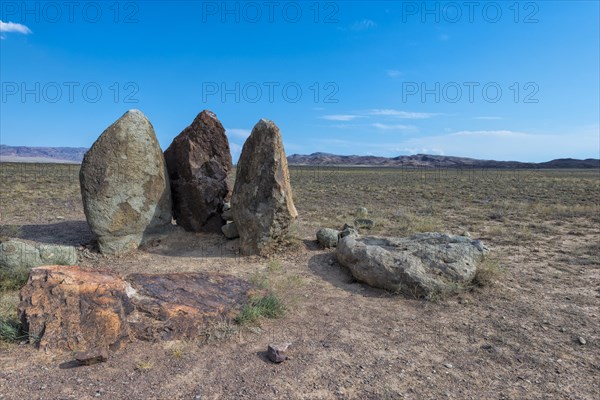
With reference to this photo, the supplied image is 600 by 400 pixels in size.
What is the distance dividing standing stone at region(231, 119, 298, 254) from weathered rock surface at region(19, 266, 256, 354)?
2.93 metres

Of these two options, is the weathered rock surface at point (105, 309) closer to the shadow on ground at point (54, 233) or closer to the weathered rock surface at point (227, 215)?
the weathered rock surface at point (227, 215)

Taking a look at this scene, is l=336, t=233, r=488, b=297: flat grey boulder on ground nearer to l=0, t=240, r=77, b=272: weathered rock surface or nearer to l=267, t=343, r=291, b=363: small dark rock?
l=267, t=343, r=291, b=363: small dark rock

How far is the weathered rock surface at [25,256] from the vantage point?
257 inches

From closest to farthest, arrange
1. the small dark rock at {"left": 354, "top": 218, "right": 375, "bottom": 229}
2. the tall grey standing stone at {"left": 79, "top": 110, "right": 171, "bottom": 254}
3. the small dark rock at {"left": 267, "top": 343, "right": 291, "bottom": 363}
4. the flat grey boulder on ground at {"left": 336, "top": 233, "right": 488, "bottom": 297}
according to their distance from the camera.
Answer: the small dark rock at {"left": 267, "top": 343, "right": 291, "bottom": 363}
the flat grey boulder on ground at {"left": 336, "top": 233, "right": 488, "bottom": 297}
the tall grey standing stone at {"left": 79, "top": 110, "right": 171, "bottom": 254}
the small dark rock at {"left": 354, "top": 218, "right": 375, "bottom": 229}

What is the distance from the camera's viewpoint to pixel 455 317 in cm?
569

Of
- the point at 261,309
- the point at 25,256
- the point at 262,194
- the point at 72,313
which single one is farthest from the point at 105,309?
the point at 262,194

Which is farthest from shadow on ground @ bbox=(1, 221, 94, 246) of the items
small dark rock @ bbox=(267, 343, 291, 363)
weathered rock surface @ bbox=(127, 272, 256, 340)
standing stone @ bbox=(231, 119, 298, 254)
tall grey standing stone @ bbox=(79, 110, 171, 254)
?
small dark rock @ bbox=(267, 343, 291, 363)

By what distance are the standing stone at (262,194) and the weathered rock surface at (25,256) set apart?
338 cm

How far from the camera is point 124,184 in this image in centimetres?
828

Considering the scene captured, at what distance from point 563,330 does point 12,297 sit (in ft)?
25.5

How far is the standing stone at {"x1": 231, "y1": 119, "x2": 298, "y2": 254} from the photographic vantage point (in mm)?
8180

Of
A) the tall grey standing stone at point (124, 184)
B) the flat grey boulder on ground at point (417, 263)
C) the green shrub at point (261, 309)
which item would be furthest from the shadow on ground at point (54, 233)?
the flat grey boulder on ground at point (417, 263)

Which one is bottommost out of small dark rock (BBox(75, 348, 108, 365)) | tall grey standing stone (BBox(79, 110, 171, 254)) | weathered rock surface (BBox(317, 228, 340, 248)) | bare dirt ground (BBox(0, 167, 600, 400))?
bare dirt ground (BBox(0, 167, 600, 400))

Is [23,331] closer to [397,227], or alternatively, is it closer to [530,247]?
[397,227]
